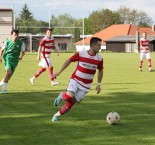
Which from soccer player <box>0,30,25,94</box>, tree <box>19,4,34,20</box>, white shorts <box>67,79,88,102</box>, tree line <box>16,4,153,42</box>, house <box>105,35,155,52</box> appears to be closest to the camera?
white shorts <box>67,79,88,102</box>

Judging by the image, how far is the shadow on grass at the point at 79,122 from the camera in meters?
7.60

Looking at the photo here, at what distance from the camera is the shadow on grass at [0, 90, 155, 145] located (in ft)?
24.9

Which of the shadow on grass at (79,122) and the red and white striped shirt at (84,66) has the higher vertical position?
the red and white striped shirt at (84,66)

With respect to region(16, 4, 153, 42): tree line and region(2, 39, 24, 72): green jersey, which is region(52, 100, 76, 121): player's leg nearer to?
region(2, 39, 24, 72): green jersey

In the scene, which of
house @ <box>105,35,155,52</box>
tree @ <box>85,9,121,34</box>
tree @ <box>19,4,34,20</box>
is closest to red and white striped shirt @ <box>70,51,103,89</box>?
house @ <box>105,35,155,52</box>

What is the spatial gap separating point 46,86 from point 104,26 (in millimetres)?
119454

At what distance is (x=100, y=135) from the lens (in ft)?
26.0

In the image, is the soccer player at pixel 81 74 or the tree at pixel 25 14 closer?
the soccer player at pixel 81 74

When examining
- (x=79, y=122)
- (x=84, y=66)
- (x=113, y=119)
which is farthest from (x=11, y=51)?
(x=113, y=119)

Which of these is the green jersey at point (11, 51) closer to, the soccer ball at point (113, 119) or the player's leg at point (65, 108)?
the player's leg at point (65, 108)

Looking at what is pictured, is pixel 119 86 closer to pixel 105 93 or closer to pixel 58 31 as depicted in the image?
pixel 105 93

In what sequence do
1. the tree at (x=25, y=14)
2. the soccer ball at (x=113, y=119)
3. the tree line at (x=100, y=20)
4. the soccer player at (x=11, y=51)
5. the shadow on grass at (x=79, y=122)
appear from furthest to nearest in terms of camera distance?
the tree at (x=25, y=14), the tree line at (x=100, y=20), the soccer player at (x=11, y=51), the soccer ball at (x=113, y=119), the shadow on grass at (x=79, y=122)

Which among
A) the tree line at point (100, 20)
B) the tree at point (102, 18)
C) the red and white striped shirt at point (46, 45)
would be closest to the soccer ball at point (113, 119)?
the red and white striped shirt at point (46, 45)

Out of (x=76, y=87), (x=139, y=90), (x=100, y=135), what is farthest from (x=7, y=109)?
(x=139, y=90)
